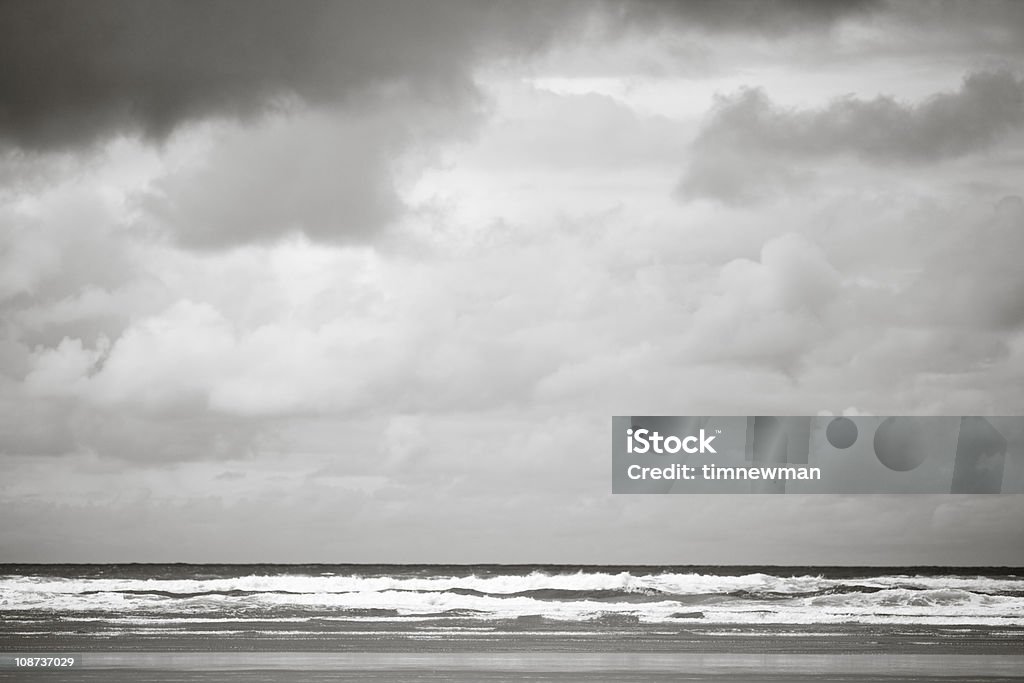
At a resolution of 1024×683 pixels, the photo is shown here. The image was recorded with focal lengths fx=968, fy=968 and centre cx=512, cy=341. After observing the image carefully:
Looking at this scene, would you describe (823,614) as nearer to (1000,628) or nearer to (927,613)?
(927,613)

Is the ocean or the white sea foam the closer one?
the ocean

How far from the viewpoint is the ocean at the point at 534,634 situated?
1348 centimetres

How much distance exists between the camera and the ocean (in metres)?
13.5

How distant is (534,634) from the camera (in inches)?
728

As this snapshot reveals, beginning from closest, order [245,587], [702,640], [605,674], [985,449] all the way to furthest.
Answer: [605,674]
[702,640]
[985,449]
[245,587]

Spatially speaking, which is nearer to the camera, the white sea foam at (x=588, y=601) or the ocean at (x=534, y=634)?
the ocean at (x=534, y=634)

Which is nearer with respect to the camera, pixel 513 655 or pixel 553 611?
pixel 513 655

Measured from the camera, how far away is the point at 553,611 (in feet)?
82.1

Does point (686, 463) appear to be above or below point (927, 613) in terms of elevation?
above

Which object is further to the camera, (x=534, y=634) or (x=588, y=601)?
(x=588, y=601)

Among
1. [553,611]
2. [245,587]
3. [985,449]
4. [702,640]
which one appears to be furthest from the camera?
[245,587]

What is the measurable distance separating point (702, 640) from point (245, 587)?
25955 millimetres

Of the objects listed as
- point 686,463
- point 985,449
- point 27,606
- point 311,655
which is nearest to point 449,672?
point 311,655

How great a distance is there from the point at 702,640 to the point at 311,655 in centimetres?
689
